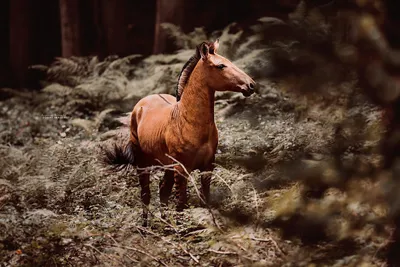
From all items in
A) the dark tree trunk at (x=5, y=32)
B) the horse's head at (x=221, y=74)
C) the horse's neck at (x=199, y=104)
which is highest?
the horse's head at (x=221, y=74)

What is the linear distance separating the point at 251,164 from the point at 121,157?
2.77m

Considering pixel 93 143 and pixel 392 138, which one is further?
pixel 93 143

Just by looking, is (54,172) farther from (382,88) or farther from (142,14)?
(142,14)

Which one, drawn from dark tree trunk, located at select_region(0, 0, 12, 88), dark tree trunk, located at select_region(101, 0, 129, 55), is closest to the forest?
dark tree trunk, located at select_region(101, 0, 129, 55)

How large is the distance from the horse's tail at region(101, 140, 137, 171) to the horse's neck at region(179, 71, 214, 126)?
37.3 inches

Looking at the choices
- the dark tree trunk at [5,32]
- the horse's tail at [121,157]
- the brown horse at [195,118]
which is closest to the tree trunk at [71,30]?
the dark tree trunk at [5,32]

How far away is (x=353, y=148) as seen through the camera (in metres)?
2.27

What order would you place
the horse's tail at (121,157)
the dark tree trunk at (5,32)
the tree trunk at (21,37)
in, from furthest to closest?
the dark tree trunk at (5,32), the tree trunk at (21,37), the horse's tail at (121,157)

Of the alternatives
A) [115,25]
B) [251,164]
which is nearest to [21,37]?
[115,25]

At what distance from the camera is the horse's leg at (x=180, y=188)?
4.32 metres

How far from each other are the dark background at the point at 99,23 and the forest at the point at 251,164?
0.49 m

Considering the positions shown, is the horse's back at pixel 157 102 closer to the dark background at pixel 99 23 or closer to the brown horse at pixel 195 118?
the brown horse at pixel 195 118

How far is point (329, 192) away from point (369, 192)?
202mm

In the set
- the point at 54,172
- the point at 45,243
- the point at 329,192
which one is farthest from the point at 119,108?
the point at 329,192
